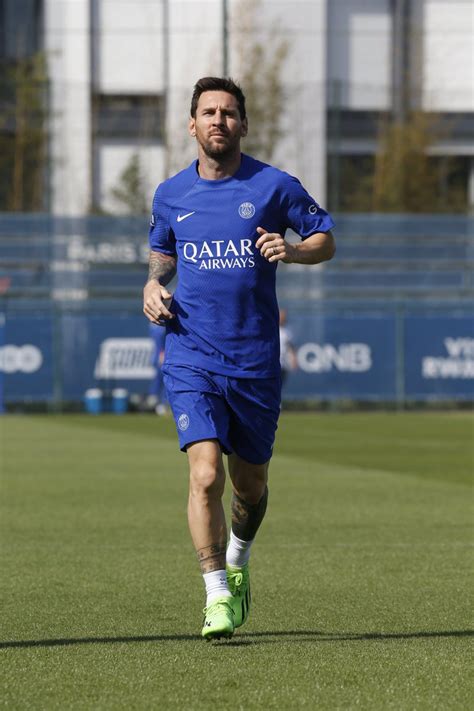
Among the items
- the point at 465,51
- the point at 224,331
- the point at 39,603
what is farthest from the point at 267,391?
the point at 465,51

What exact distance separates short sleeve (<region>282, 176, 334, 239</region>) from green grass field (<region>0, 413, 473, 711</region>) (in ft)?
5.52

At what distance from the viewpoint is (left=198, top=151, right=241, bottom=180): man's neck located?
672 centimetres

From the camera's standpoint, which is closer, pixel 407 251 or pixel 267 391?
pixel 267 391

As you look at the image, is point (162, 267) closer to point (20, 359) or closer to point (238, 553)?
point (238, 553)

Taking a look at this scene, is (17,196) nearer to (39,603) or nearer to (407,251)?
(407,251)

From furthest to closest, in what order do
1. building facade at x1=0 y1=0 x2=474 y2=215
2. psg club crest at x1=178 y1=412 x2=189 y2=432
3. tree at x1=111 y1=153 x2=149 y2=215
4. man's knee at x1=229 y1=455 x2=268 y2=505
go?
building facade at x1=0 y1=0 x2=474 y2=215 → tree at x1=111 y1=153 x2=149 y2=215 → man's knee at x1=229 y1=455 x2=268 y2=505 → psg club crest at x1=178 y1=412 x2=189 y2=432

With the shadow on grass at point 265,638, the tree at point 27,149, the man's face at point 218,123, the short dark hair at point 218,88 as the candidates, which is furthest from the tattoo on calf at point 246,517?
the tree at point 27,149

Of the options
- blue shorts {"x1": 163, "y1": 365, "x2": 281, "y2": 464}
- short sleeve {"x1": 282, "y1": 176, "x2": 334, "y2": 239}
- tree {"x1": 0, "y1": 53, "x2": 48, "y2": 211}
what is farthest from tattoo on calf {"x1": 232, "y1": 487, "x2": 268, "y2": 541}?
tree {"x1": 0, "y1": 53, "x2": 48, "y2": 211}

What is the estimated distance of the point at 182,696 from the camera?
513cm

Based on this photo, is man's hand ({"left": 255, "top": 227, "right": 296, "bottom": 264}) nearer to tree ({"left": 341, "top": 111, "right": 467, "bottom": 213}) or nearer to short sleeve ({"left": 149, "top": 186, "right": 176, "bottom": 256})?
short sleeve ({"left": 149, "top": 186, "right": 176, "bottom": 256})

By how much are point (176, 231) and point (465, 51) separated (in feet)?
110

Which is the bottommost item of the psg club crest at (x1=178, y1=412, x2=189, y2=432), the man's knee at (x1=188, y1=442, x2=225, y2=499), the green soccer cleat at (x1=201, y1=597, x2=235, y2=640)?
the green soccer cleat at (x1=201, y1=597, x2=235, y2=640)

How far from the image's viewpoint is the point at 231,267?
6621mm

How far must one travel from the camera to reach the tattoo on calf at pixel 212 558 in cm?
648
